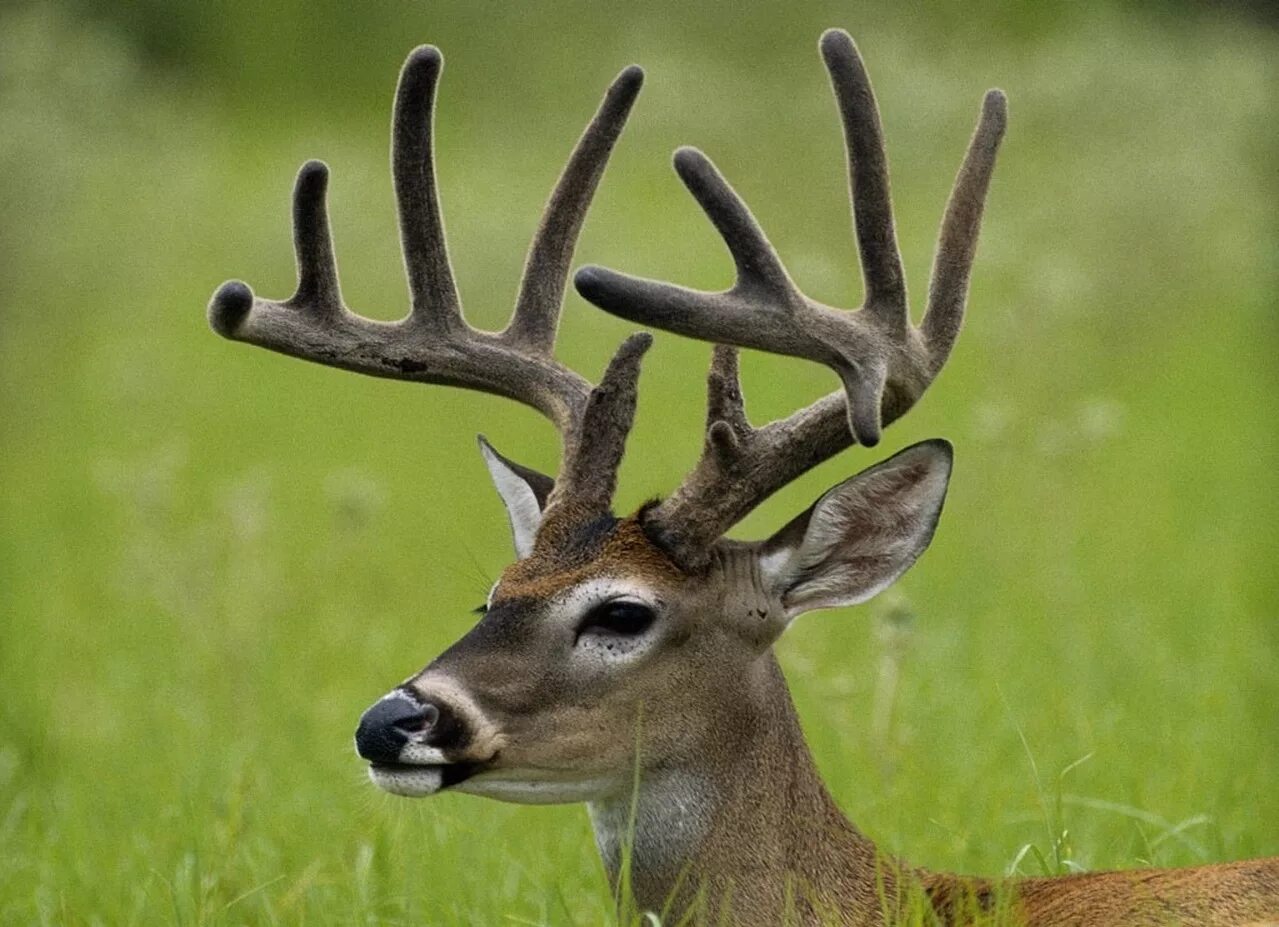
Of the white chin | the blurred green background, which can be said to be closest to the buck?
the white chin

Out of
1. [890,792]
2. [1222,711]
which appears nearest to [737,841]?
[890,792]

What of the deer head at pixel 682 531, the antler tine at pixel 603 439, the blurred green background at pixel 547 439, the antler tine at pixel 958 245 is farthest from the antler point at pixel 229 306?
the antler tine at pixel 958 245

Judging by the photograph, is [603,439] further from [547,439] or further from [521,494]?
[547,439]

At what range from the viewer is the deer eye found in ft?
13.0

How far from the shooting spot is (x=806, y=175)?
17922mm

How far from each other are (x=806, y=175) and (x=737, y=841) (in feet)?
46.9

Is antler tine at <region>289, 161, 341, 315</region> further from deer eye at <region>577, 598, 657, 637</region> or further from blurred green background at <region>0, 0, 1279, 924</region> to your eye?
blurred green background at <region>0, 0, 1279, 924</region>

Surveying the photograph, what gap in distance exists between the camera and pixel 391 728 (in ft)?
11.9

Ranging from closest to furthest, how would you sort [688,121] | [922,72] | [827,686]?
[827,686]
[922,72]
[688,121]

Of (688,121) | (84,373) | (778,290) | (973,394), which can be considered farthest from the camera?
(688,121)

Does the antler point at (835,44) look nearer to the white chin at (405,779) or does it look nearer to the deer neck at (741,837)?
the deer neck at (741,837)

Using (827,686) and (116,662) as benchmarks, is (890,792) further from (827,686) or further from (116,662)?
(116,662)

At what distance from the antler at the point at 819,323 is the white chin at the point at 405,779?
0.65 metres

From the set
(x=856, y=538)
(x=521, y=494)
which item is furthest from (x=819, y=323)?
(x=521, y=494)
